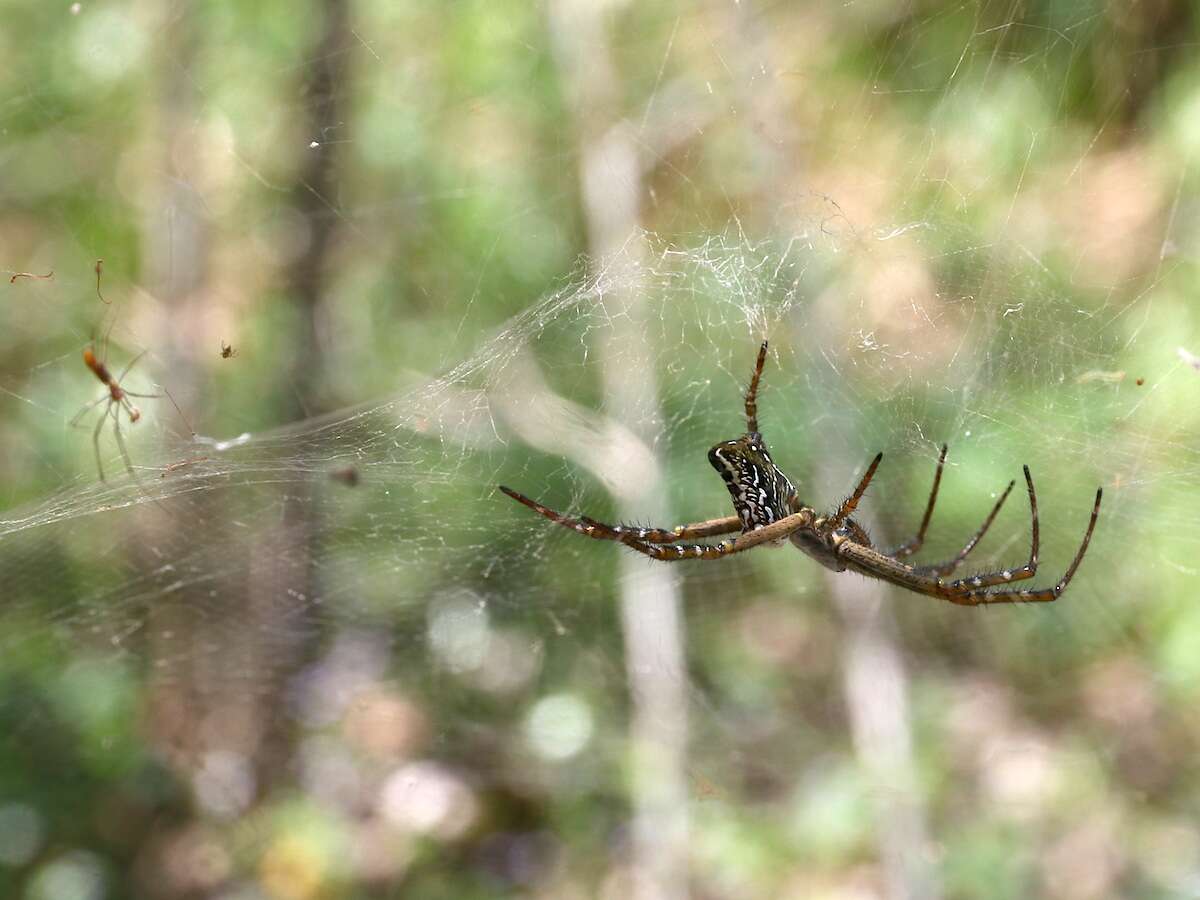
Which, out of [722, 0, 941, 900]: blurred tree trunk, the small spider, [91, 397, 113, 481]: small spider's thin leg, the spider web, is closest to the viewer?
the small spider

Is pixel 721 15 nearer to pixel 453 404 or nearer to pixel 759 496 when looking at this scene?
pixel 453 404

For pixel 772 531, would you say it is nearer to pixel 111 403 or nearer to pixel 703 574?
pixel 111 403

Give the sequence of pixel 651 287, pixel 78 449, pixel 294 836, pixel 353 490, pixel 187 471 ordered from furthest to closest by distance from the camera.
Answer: pixel 294 836, pixel 78 449, pixel 353 490, pixel 651 287, pixel 187 471

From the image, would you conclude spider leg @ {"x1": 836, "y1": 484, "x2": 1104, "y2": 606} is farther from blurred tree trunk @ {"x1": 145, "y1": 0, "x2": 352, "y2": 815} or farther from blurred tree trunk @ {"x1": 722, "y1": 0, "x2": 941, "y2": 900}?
blurred tree trunk @ {"x1": 145, "y1": 0, "x2": 352, "y2": 815}

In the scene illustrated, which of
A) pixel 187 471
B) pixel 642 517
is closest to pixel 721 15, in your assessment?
pixel 642 517

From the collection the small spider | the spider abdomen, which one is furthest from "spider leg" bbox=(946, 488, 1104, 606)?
the small spider

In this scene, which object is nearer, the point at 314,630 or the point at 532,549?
the point at 532,549
